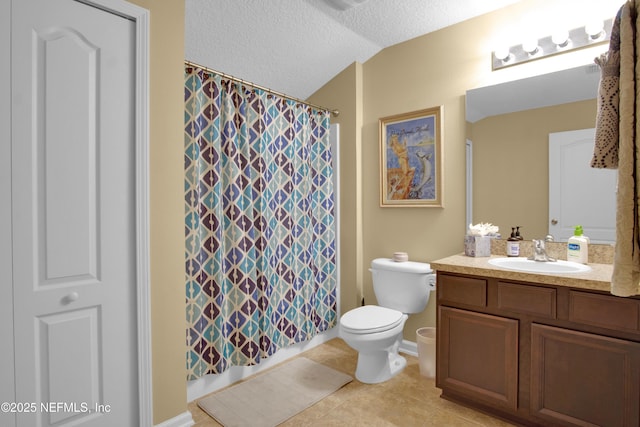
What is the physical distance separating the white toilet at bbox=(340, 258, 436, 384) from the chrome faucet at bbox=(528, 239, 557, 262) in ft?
2.18

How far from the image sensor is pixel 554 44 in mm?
2031

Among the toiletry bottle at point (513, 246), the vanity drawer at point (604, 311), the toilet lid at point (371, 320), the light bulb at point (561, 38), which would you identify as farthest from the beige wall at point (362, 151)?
the vanity drawer at point (604, 311)

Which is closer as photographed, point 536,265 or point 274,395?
point 536,265

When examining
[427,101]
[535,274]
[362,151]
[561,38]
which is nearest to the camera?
[535,274]

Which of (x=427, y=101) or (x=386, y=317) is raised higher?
(x=427, y=101)

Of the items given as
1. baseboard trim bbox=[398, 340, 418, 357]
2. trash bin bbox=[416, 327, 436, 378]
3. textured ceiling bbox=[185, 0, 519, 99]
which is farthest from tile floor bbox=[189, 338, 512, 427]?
textured ceiling bbox=[185, 0, 519, 99]

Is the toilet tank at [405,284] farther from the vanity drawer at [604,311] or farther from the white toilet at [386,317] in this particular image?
the vanity drawer at [604,311]

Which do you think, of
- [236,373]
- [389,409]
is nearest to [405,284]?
[389,409]

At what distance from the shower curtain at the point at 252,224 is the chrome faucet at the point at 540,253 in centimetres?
155

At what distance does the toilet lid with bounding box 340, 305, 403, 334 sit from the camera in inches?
82.8

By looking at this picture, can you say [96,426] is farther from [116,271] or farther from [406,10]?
[406,10]

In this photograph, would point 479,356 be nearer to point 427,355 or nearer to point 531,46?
point 427,355

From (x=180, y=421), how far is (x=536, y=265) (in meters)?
2.16

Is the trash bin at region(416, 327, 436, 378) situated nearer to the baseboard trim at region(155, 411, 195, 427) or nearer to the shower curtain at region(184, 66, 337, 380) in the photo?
the shower curtain at region(184, 66, 337, 380)
